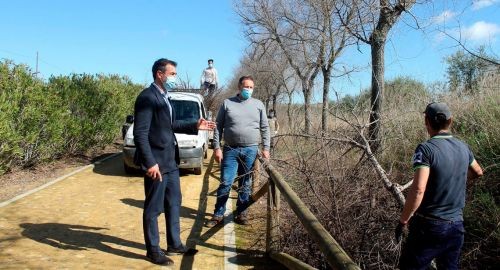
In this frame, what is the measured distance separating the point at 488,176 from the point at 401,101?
11.3 feet

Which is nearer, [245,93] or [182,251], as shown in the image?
[182,251]

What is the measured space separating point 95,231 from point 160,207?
1.63 m

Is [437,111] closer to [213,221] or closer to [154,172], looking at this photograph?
[154,172]

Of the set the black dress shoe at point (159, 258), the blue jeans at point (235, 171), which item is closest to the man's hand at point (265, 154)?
the blue jeans at point (235, 171)

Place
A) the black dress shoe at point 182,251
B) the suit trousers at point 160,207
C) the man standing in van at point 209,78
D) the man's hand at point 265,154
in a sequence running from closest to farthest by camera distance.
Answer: the suit trousers at point 160,207 < the black dress shoe at point 182,251 < the man's hand at point 265,154 < the man standing in van at point 209,78

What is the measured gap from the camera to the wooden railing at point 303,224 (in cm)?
320

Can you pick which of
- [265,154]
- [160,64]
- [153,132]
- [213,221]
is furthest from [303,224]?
[213,221]

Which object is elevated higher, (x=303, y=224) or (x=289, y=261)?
(x=303, y=224)

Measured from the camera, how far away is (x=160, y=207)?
17.6 feet

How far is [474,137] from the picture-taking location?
682 centimetres

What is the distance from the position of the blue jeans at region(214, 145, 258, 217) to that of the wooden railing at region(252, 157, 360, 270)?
0.60 ft

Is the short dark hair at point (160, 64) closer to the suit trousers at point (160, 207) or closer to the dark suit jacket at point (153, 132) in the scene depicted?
the dark suit jacket at point (153, 132)

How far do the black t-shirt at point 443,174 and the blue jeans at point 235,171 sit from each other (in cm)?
324

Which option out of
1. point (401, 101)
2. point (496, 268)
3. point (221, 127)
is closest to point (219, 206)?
point (221, 127)
